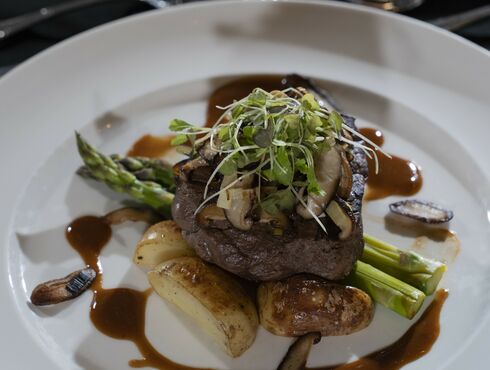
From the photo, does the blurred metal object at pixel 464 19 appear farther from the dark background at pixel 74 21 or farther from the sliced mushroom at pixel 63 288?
the sliced mushroom at pixel 63 288

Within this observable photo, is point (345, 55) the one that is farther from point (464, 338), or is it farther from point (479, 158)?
point (464, 338)

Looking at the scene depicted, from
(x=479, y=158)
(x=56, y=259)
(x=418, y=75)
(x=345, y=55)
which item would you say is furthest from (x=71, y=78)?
(x=479, y=158)

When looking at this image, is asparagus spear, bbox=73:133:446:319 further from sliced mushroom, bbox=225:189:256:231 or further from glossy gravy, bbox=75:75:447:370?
sliced mushroom, bbox=225:189:256:231

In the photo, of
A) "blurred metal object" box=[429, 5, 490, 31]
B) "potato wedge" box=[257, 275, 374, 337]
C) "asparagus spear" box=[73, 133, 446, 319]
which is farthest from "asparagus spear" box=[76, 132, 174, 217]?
"blurred metal object" box=[429, 5, 490, 31]

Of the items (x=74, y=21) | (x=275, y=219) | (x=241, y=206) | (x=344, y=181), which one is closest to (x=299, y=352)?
(x=275, y=219)

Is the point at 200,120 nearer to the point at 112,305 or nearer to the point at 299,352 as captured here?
the point at 112,305

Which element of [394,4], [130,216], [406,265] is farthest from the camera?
[394,4]
